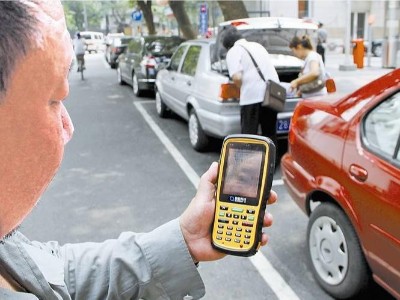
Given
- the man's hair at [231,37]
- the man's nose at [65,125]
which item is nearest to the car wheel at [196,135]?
the man's hair at [231,37]

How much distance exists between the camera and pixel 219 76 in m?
6.10

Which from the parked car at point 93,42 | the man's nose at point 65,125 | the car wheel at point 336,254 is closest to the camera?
the man's nose at point 65,125

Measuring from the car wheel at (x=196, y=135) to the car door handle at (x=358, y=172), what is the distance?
152 inches

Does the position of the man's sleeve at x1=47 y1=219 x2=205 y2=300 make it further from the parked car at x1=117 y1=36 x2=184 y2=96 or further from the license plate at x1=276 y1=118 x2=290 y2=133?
the parked car at x1=117 y1=36 x2=184 y2=96

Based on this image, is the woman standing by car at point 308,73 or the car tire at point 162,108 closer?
the woman standing by car at point 308,73

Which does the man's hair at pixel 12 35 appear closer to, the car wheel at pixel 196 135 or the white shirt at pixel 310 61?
the white shirt at pixel 310 61

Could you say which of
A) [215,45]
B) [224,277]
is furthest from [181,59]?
[224,277]

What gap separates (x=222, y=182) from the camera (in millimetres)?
1464

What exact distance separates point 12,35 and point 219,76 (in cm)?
552

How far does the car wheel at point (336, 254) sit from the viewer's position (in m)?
2.92

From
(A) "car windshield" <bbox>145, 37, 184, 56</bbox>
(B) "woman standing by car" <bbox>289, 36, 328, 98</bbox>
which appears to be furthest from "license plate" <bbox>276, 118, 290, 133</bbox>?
(A) "car windshield" <bbox>145, 37, 184, 56</bbox>

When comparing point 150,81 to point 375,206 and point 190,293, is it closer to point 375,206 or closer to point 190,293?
point 375,206

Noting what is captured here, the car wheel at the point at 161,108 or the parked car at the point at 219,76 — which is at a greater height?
the parked car at the point at 219,76

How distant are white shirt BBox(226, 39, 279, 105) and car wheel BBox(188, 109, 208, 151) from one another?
1.24 m
